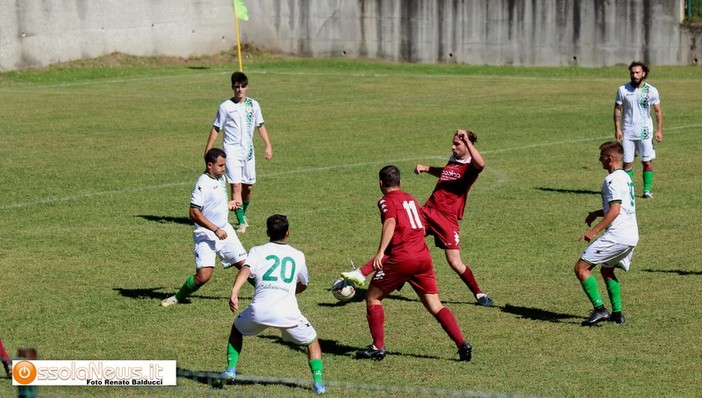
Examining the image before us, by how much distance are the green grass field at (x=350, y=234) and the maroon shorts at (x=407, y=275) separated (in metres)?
0.71

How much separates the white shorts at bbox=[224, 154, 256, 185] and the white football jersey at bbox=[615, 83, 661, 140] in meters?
6.85

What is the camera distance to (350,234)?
1772 cm

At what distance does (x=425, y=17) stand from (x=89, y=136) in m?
19.7

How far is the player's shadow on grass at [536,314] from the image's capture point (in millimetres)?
13117

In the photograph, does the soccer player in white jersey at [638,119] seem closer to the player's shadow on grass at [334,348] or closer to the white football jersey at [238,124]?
the white football jersey at [238,124]

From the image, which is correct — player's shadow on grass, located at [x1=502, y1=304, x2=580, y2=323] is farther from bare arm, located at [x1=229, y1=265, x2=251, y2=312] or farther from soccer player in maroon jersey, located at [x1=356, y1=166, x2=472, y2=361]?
bare arm, located at [x1=229, y1=265, x2=251, y2=312]

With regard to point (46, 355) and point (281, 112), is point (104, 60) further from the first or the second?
point (46, 355)

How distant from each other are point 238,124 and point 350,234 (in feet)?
8.31

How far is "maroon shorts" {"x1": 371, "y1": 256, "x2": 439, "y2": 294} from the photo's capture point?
11.5 m

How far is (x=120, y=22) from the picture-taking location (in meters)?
43.7

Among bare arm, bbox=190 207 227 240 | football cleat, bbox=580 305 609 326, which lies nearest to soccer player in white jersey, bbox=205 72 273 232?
bare arm, bbox=190 207 227 240

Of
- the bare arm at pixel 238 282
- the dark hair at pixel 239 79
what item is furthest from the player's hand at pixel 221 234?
the dark hair at pixel 239 79

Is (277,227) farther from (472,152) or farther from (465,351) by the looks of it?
(472,152)

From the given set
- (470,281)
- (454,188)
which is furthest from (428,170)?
(470,281)
